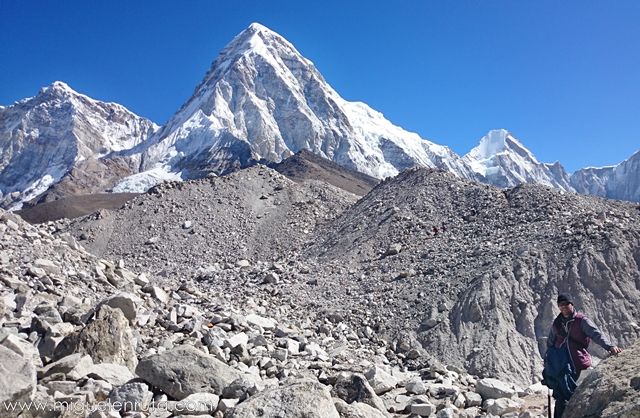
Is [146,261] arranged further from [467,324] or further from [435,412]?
[435,412]

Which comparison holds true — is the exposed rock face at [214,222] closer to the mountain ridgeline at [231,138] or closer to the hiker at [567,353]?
the hiker at [567,353]

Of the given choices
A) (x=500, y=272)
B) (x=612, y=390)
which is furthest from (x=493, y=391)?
(x=500, y=272)

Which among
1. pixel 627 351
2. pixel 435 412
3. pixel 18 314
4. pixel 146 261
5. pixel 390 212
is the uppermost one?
pixel 390 212

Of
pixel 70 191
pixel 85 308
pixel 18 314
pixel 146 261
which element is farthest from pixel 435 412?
pixel 70 191

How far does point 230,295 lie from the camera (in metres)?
17.5

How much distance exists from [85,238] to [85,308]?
19344 millimetres

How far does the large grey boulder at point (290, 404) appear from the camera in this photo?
534cm

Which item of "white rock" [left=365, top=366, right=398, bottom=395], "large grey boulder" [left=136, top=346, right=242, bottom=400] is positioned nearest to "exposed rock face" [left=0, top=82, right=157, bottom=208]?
"white rock" [left=365, top=366, right=398, bottom=395]

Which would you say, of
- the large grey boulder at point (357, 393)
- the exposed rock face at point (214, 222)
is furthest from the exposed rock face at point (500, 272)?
the large grey boulder at point (357, 393)

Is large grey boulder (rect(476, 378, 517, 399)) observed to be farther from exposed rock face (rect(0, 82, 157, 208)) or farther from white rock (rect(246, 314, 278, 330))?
exposed rock face (rect(0, 82, 157, 208))

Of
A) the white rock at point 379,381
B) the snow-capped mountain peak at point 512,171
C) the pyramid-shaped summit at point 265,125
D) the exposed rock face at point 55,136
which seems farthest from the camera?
the snow-capped mountain peak at point 512,171

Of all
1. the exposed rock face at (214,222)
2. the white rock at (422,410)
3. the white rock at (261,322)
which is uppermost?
the exposed rock face at (214,222)

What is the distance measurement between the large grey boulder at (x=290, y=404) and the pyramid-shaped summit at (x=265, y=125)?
10520cm

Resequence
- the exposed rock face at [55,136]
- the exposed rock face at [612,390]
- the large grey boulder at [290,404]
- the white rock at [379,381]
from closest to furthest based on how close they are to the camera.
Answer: the exposed rock face at [612,390] < the large grey boulder at [290,404] < the white rock at [379,381] < the exposed rock face at [55,136]
